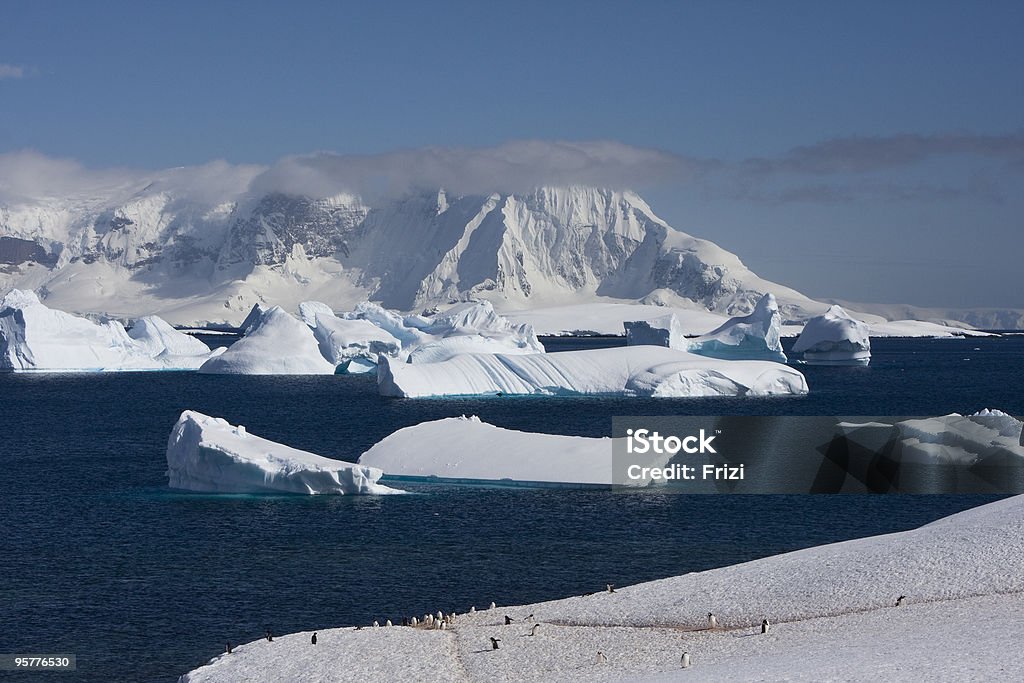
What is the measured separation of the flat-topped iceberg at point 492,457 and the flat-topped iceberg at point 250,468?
3.04m

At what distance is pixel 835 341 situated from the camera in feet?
371

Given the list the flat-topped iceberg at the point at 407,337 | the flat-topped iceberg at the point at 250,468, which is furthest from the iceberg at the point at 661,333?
the flat-topped iceberg at the point at 250,468

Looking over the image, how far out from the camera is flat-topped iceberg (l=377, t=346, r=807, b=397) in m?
73.1

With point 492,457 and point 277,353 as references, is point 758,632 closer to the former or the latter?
point 492,457

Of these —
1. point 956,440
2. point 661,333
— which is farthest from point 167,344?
point 956,440

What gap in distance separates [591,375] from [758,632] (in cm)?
5201

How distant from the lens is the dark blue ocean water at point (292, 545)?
25.3 m

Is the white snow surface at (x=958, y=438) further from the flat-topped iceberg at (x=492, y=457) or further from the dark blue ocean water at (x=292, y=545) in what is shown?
the flat-topped iceberg at (x=492, y=457)

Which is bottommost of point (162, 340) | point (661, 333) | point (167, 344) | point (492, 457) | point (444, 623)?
point (444, 623)

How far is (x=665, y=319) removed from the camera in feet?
335

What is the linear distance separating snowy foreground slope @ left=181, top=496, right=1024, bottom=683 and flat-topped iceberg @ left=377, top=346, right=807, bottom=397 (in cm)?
4500

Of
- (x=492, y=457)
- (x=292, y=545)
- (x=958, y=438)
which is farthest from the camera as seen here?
(x=492, y=457)

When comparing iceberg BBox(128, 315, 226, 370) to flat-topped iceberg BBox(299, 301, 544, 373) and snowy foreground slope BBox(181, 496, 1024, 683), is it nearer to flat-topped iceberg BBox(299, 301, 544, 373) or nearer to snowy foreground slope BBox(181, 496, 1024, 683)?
flat-topped iceberg BBox(299, 301, 544, 373)

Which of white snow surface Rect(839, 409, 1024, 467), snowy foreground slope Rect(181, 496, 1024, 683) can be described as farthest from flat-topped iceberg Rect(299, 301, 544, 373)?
snowy foreground slope Rect(181, 496, 1024, 683)
